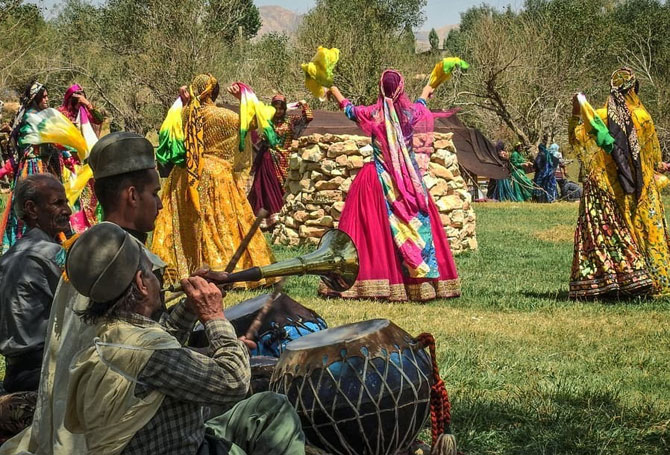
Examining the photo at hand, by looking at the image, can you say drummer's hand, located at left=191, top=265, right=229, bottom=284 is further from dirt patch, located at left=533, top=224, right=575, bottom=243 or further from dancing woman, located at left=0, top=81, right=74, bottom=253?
dirt patch, located at left=533, top=224, right=575, bottom=243

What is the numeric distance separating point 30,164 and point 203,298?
19.4ft

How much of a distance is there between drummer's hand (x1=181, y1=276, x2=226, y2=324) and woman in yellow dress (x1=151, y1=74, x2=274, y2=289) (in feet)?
18.4

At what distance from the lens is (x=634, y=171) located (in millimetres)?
8102

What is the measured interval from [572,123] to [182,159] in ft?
11.7

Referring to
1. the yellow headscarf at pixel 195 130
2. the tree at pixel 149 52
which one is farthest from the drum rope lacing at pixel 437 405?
the tree at pixel 149 52

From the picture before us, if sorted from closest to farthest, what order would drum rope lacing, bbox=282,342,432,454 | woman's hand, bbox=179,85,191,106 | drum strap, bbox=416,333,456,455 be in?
drum rope lacing, bbox=282,342,432,454, drum strap, bbox=416,333,456,455, woman's hand, bbox=179,85,191,106

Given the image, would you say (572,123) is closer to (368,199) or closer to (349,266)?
(368,199)

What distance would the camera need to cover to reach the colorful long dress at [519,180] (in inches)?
953

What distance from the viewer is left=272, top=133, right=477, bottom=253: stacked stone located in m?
12.5

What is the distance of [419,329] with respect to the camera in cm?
687

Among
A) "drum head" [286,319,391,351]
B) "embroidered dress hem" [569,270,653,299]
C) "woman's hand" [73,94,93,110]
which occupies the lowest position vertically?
"embroidered dress hem" [569,270,653,299]

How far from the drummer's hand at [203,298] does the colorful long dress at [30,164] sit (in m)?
5.14

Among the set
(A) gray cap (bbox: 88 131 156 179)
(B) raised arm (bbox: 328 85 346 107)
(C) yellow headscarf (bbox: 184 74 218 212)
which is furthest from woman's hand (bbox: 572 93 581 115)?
(A) gray cap (bbox: 88 131 156 179)

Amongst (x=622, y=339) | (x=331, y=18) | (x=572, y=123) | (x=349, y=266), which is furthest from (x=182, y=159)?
(x=331, y=18)
